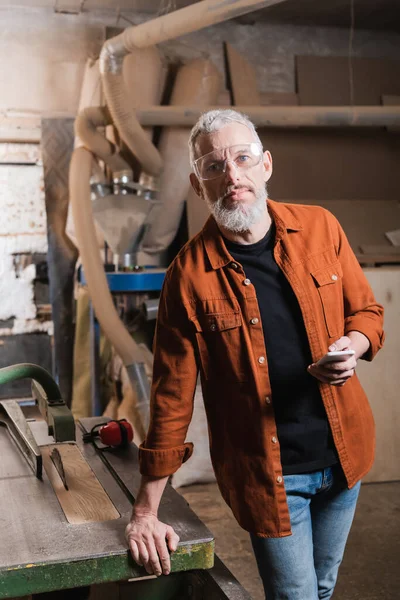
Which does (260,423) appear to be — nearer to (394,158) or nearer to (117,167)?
(117,167)

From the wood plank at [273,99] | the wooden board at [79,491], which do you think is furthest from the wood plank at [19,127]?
the wooden board at [79,491]

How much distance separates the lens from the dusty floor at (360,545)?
2639 millimetres

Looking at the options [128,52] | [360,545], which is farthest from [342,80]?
[360,545]

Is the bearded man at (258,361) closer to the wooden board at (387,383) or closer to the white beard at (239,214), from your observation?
the white beard at (239,214)

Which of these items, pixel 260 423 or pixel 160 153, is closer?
pixel 260 423

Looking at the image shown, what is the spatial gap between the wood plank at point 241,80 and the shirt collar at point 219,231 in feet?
9.89

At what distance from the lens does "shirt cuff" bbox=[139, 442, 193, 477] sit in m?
1.38

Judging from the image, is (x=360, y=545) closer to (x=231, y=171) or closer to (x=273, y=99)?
(x=231, y=171)

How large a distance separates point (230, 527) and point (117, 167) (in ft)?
6.98

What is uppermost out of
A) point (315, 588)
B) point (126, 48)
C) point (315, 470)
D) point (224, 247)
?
point (126, 48)

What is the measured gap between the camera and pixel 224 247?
1.46 meters

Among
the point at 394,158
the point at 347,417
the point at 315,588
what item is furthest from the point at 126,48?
the point at 315,588

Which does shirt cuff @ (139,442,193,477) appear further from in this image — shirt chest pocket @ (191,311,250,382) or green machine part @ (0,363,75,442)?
green machine part @ (0,363,75,442)

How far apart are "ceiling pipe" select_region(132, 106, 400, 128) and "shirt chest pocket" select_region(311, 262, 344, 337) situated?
270cm
